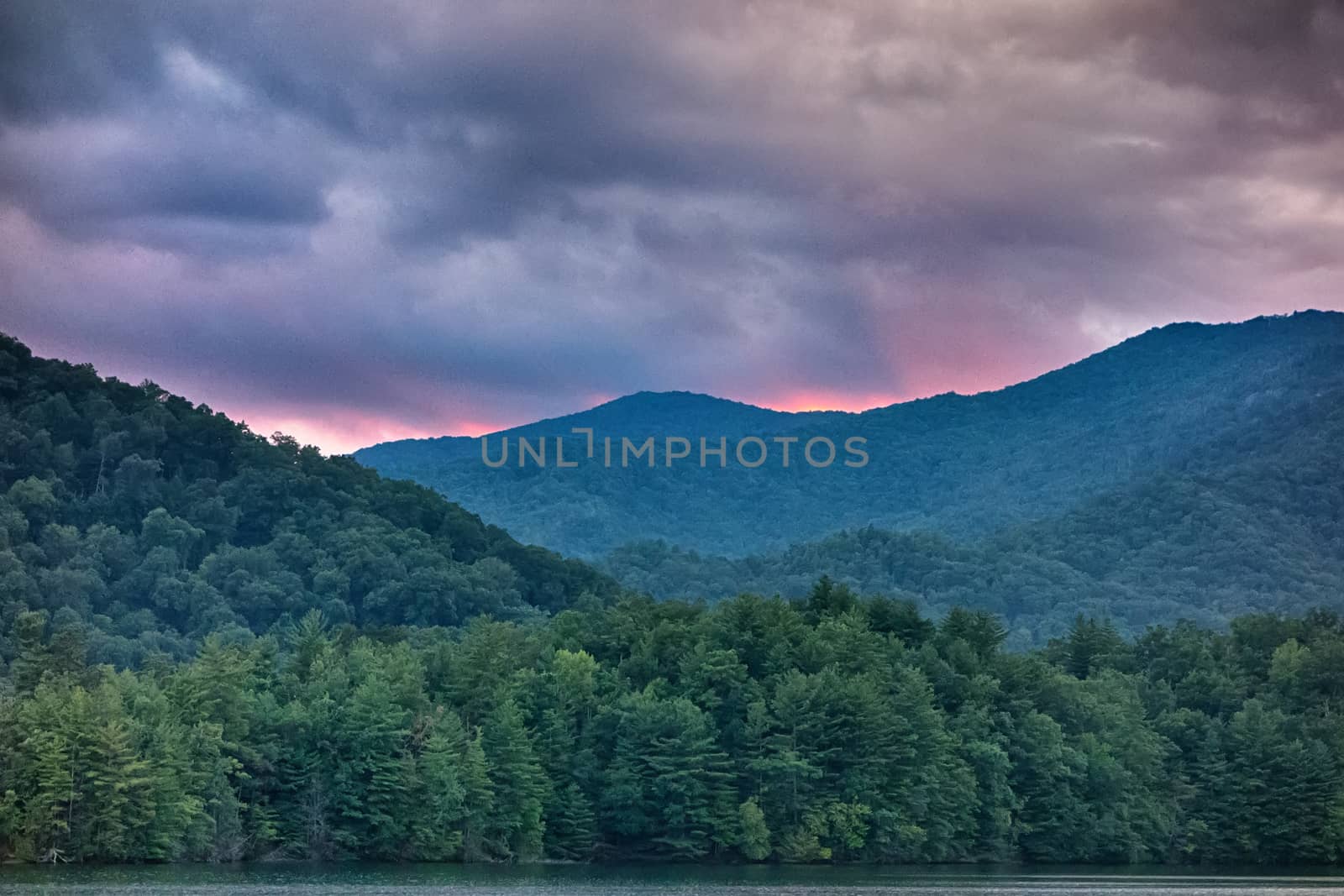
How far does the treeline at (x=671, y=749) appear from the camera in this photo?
7550 centimetres

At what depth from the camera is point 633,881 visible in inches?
2852

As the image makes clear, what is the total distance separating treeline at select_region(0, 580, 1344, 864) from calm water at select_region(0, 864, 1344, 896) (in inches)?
120

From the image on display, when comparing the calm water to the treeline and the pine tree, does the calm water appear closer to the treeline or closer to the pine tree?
the pine tree

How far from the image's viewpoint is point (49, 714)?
72.9 metres

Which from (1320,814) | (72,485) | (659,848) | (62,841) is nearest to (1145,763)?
(1320,814)

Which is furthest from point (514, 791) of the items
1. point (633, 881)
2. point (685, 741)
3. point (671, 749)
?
point (633, 881)

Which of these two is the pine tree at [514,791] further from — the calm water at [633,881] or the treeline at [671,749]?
the calm water at [633,881]

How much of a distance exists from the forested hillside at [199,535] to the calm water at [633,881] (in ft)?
194

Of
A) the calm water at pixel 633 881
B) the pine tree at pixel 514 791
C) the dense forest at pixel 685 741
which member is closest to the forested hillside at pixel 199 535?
the dense forest at pixel 685 741

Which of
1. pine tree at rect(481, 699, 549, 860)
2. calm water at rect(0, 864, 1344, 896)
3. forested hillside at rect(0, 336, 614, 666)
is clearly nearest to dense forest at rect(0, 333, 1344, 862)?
pine tree at rect(481, 699, 549, 860)

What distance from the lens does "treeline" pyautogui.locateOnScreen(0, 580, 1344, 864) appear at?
75.5 metres

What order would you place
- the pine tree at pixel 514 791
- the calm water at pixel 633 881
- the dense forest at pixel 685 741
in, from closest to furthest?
1. the calm water at pixel 633 881
2. the dense forest at pixel 685 741
3. the pine tree at pixel 514 791

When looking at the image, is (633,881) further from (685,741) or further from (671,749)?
(685,741)

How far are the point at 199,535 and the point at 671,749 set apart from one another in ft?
264
